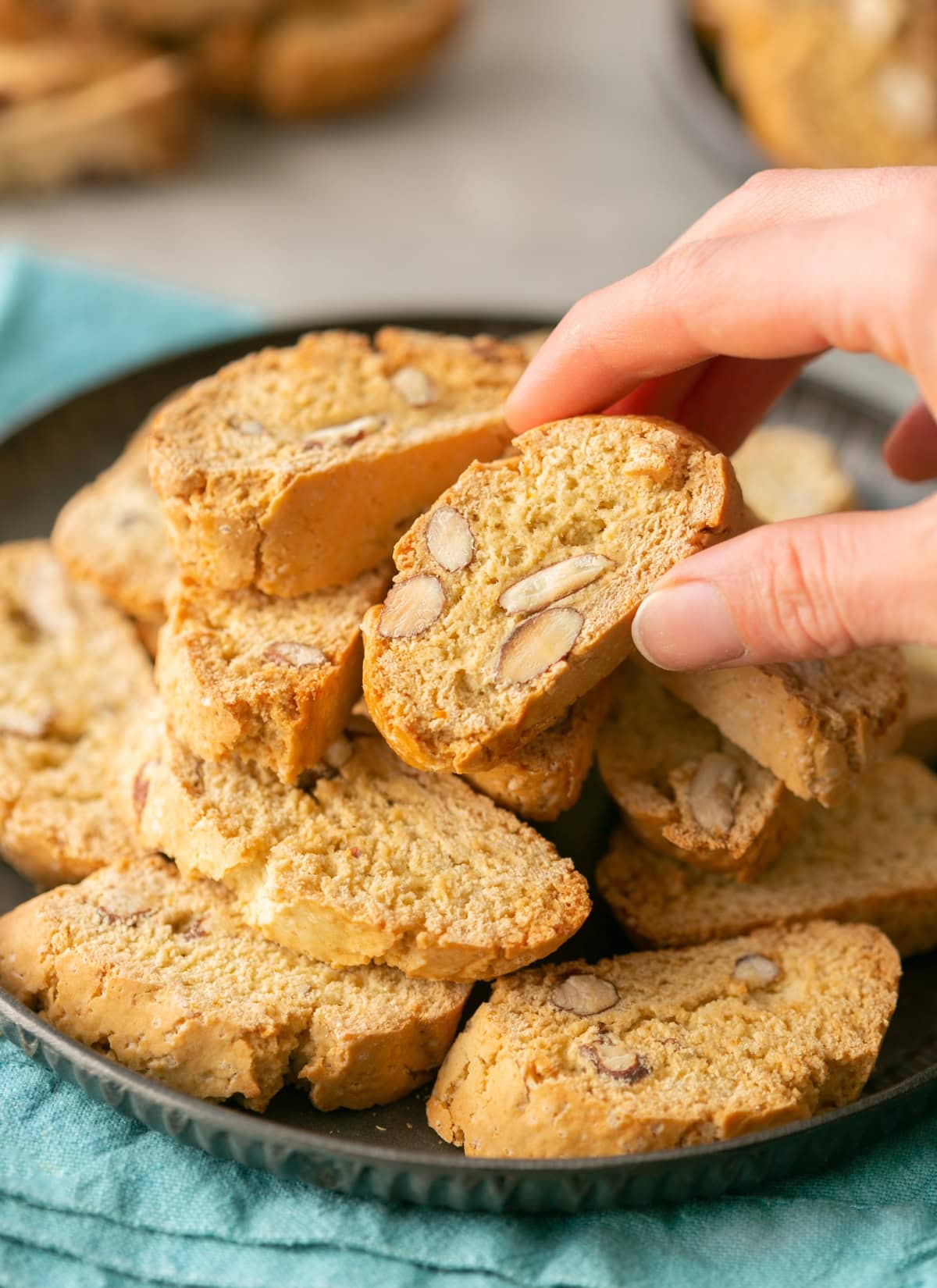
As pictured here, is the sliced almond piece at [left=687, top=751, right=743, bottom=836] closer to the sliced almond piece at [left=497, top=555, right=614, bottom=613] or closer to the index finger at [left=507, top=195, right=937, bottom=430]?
the sliced almond piece at [left=497, top=555, right=614, bottom=613]

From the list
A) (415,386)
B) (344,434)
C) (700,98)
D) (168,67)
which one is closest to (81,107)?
(168,67)

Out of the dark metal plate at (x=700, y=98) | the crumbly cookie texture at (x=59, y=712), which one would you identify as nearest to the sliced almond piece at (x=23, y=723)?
the crumbly cookie texture at (x=59, y=712)

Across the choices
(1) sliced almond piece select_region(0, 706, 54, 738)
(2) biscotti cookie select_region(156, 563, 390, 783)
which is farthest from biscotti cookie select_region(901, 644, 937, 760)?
(1) sliced almond piece select_region(0, 706, 54, 738)

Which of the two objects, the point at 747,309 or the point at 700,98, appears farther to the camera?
the point at 700,98

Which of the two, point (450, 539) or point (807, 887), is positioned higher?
point (450, 539)

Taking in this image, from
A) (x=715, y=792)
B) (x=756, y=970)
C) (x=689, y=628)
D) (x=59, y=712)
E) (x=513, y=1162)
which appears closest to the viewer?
(x=513, y=1162)

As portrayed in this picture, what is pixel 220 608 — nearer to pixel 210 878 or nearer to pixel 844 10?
pixel 210 878

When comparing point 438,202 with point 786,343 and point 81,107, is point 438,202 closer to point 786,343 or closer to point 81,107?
point 81,107

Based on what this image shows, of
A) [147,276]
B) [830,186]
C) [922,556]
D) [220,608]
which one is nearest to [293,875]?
[220,608]
